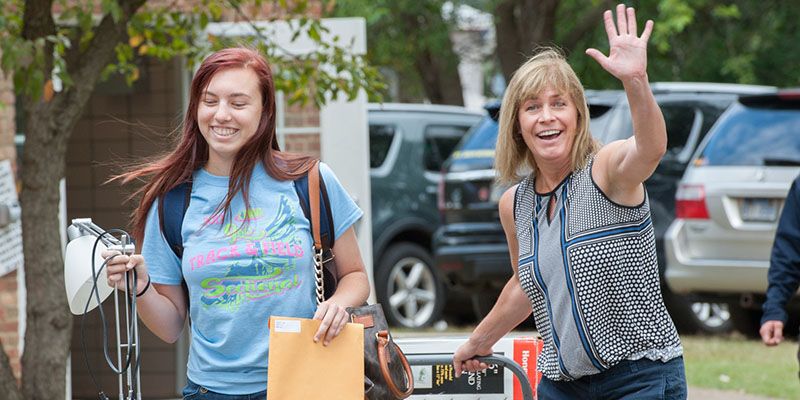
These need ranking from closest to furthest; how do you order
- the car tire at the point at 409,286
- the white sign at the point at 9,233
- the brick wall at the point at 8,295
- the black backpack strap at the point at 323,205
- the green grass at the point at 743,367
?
the black backpack strap at the point at 323,205 < the white sign at the point at 9,233 < the brick wall at the point at 8,295 < the green grass at the point at 743,367 < the car tire at the point at 409,286

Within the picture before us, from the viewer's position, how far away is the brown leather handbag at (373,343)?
3594 millimetres

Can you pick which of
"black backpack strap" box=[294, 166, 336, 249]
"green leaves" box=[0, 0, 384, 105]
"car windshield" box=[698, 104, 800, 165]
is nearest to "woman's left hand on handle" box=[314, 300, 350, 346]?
"black backpack strap" box=[294, 166, 336, 249]

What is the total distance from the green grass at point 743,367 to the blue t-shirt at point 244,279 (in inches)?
231

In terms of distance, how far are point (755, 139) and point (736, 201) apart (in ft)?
1.60

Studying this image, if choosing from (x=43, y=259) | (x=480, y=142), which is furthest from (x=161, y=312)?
(x=480, y=142)

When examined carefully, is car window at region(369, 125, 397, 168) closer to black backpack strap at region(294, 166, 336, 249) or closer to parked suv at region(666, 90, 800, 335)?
parked suv at region(666, 90, 800, 335)

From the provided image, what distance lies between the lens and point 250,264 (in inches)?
141

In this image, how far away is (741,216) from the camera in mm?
10883

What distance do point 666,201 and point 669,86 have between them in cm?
106

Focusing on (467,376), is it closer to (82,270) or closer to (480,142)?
(82,270)

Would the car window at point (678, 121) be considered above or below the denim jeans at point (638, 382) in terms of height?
above

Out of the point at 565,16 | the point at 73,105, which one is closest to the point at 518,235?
the point at 73,105

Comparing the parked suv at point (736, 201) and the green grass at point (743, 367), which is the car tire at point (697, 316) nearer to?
the green grass at point (743, 367)

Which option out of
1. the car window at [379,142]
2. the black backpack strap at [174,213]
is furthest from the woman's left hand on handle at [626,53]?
the car window at [379,142]
